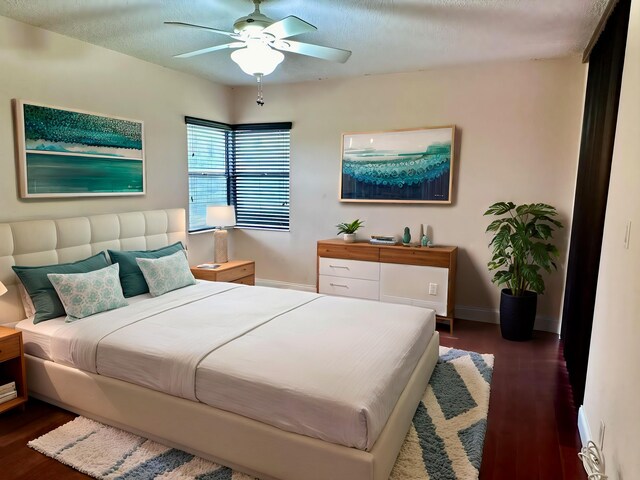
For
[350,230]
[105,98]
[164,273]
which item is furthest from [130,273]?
[350,230]

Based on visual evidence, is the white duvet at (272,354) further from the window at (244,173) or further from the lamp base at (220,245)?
the window at (244,173)

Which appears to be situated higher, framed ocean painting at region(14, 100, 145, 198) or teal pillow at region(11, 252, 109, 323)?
framed ocean painting at region(14, 100, 145, 198)

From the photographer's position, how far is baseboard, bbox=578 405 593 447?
2322 millimetres

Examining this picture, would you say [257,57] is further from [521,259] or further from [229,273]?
[521,259]

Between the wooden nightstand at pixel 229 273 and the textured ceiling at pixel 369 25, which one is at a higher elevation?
the textured ceiling at pixel 369 25

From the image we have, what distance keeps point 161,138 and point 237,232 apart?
173cm

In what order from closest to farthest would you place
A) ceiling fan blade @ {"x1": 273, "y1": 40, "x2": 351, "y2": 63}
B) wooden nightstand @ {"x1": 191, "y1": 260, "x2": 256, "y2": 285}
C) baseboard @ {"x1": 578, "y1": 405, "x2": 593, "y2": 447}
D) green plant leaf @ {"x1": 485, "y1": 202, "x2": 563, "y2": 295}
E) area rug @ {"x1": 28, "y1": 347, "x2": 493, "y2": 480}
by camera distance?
area rug @ {"x1": 28, "y1": 347, "x2": 493, "y2": 480}
baseboard @ {"x1": 578, "y1": 405, "x2": 593, "y2": 447}
ceiling fan blade @ {"x1": 273, "y1": 40, "x2": 351, "y2": 63}
green plant leaf @ {"x1": 485, "y1": 202, "x2": 563, "y2": 295}
wooden nightstand @ {"x1": 191, "y1": 260, "x2": 256, "y2": 285}

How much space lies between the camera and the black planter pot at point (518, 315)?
3904 mm

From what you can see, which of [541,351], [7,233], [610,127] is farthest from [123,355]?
[541,351]

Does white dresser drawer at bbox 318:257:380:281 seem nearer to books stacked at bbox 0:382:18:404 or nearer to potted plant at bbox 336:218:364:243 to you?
potted plant at bbox 336:218:364:243

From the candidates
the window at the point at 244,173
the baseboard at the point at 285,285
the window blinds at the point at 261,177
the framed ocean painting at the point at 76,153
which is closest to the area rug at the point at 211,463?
the framed ocean painting at the point at 76,153

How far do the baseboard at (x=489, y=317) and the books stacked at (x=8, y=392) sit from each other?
12.8ft

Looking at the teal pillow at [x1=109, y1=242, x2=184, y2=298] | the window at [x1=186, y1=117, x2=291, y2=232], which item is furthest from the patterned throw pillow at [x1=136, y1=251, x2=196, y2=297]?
the window at [x1=186, y1=117, x2=291, y2=232]

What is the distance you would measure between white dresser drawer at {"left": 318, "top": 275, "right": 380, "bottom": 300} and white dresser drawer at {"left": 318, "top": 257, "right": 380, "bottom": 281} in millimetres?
45
